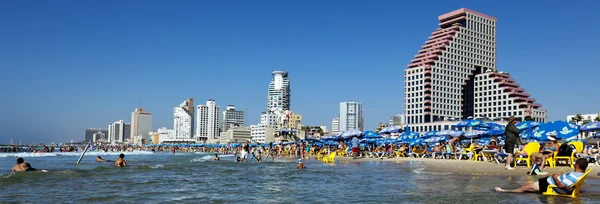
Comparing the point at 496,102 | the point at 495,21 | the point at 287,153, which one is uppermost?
the point at 495,21

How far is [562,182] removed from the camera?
30.2 feet

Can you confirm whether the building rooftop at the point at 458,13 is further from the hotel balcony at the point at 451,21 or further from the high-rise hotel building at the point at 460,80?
the hotel balcony at the point at 451,21

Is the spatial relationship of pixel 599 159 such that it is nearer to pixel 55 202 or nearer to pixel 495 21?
pixel 55 202

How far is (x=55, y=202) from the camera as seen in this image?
388 inches

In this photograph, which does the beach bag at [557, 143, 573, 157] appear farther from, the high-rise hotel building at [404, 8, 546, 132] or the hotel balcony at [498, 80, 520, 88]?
the hotel balcony at [498, 80, 520, 88]

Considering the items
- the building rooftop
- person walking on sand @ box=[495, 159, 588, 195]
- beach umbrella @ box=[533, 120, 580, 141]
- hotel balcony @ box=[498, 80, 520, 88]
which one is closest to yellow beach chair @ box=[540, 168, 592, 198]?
person walking on sand @ box=[495, 159, 588, 195]

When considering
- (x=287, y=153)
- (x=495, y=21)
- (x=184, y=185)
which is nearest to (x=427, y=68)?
(x=495, y=21)

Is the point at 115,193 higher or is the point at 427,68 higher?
the point at 427,68

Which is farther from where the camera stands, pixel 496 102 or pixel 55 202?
pixel 496 102

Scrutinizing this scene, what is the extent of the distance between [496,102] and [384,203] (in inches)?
4644

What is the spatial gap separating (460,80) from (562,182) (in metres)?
123

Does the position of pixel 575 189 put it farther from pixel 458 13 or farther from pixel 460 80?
pixel 458 13

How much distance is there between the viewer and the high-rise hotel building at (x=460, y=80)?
116312mm

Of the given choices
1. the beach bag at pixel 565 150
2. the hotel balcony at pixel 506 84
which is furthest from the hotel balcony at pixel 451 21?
the beach bag at pixel 565 150
